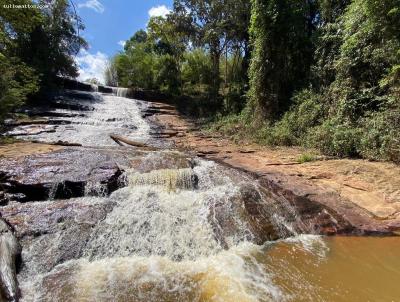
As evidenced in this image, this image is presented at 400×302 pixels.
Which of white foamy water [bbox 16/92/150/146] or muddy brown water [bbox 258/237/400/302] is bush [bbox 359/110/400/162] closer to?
muddy brown water [bbox 258/237/400/302]

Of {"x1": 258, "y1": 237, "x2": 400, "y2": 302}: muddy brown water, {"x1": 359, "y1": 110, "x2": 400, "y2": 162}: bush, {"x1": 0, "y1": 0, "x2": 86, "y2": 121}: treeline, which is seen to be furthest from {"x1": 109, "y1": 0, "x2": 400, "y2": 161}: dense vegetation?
{"x1": 0, "y1": 0, "x2": 86, "y2": 121}: treeline

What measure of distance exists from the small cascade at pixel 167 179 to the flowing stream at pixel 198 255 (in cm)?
2

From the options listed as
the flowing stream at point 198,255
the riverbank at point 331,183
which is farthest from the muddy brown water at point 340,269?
the riverbank at point 331,183

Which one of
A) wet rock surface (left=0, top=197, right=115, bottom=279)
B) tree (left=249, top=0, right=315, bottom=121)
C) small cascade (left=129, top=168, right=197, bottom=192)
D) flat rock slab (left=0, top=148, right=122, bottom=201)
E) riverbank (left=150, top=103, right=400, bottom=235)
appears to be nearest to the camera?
wet rock surface (left=0, top=197, right=115, bottom=279)

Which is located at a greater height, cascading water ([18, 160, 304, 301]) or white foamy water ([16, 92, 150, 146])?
white foamy water ([16, 92, 150, 146])

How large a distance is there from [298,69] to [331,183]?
7317mm

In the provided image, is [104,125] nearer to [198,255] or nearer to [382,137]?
[198,255]

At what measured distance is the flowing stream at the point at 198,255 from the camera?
3814mm

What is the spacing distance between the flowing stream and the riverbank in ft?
1.47

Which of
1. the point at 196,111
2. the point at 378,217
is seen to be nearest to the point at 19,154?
the point at 378,217

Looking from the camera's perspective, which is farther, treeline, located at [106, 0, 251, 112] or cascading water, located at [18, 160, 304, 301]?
treeline, located at [106, 0, 251, 112]

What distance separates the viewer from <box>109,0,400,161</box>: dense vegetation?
8312mm

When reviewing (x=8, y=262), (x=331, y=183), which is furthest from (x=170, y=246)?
(x=331, y=183)

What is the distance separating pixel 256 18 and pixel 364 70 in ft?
17.0
